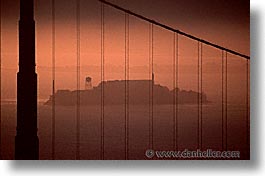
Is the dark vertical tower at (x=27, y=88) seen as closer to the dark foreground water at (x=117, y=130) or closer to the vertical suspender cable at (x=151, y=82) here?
the dark foreground water at (x=117, y=130)

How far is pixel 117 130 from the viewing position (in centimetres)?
143

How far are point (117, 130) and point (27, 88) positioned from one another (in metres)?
0.30

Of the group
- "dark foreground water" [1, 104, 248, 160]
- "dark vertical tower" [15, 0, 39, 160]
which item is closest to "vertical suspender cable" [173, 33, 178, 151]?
"dark foreground water" [1, 104, 248, 160]

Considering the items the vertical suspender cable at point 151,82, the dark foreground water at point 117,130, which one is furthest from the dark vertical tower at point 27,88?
the vertical suspender cable at point 151,82

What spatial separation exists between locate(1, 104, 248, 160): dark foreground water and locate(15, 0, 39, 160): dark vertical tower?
0.02 meters

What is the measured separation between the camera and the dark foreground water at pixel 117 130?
142cm

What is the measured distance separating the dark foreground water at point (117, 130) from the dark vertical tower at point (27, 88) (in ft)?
0.07

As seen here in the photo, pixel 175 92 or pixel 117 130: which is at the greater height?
pixel 175 92

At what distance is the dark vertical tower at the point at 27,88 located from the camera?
1.44m

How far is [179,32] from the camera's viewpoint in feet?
4.71

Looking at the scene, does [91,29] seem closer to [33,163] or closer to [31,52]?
[31,52]

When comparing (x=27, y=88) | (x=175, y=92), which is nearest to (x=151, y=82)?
(x=175, y=92)

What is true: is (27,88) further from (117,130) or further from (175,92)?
(175,92)

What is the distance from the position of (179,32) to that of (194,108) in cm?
23
